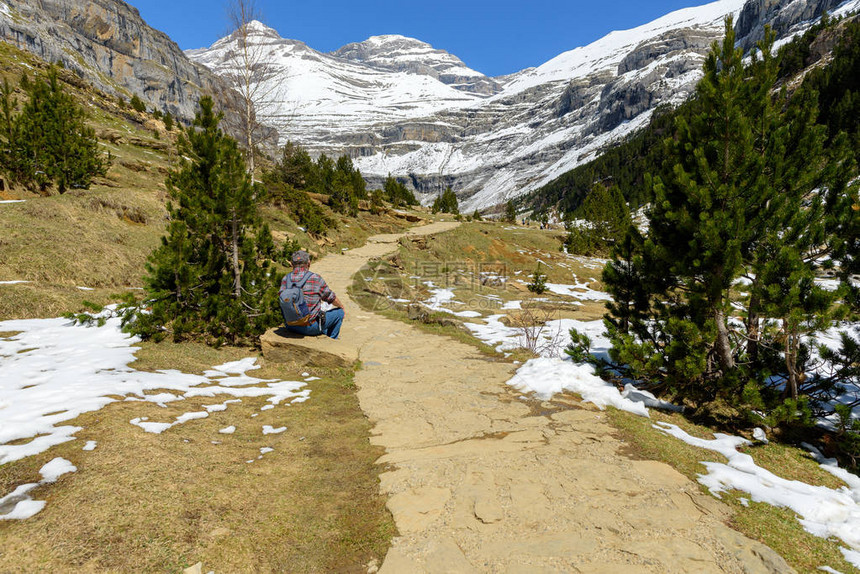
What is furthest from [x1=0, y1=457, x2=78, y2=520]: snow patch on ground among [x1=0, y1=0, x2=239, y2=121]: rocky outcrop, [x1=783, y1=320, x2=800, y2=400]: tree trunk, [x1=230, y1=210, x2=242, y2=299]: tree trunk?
[x1=0, y1=0, x2=239, y2=121]: rocky outcrop

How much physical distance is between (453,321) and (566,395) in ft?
19.6

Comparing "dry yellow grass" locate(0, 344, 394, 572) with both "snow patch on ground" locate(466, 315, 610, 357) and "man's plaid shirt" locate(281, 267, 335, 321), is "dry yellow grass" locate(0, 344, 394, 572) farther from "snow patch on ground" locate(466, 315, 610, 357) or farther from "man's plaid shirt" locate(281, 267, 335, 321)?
"snow patch on ground" locate(466, 315, 610, 357)

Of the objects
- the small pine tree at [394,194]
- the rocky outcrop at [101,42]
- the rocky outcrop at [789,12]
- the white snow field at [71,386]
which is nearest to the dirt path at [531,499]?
the white snow field at [71,386]

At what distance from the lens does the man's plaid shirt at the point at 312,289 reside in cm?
796

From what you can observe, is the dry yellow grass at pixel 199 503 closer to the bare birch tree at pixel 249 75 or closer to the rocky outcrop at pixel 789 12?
the bare birch tree at pixel 249 75

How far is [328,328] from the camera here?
28.3 ft

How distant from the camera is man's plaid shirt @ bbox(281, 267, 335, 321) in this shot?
796 centimetres

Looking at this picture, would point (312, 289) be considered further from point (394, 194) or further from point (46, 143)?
point (394, 194)

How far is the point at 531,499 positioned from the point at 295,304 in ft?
20.0

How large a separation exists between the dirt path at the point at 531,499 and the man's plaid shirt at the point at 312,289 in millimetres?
3134

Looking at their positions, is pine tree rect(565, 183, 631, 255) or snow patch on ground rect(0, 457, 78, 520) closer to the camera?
snow patch on ground rect(0, 457, 78, 520)

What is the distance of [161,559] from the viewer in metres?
2.26

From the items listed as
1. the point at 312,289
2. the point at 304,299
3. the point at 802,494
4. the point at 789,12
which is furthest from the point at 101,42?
the point at 789,12

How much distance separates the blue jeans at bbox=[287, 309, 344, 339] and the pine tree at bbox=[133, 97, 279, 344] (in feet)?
2.44
